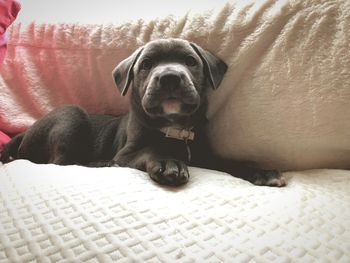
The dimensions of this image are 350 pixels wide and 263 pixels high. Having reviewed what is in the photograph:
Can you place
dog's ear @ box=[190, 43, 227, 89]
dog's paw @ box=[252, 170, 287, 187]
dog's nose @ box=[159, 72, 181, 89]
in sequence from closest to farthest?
dog's paw @ box=[252, 170, 287, 187], dog's nose @ box=[159, 72, 181, 89], dog's ear @ box=[190, 43, 227, 89]

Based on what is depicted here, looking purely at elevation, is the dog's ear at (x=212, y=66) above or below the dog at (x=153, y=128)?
above

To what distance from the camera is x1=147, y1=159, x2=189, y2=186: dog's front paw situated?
1027mm

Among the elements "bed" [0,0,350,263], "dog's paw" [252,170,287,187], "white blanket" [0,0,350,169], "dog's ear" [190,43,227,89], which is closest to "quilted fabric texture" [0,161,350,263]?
"bed" [0,0,350,263]

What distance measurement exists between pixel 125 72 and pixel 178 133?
347 mm

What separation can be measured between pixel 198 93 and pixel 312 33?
45cm

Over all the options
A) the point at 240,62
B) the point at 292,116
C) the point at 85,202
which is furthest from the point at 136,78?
the point at 85,202

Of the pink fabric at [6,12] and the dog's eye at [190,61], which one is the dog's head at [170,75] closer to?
the dog's eye at [190,61]

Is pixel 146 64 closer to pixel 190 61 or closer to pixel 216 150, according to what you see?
pixel 190 61

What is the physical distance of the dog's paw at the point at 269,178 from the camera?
114 cm

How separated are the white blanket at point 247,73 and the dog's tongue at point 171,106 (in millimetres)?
236

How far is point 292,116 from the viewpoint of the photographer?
1247 mm

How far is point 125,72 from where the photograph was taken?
57.9 inches

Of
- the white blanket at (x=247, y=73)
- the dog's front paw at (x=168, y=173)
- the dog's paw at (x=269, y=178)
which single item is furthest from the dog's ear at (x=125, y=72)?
the dog's paw at (x=269, y=178)

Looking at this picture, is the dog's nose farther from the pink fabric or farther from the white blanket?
the pink fabric
